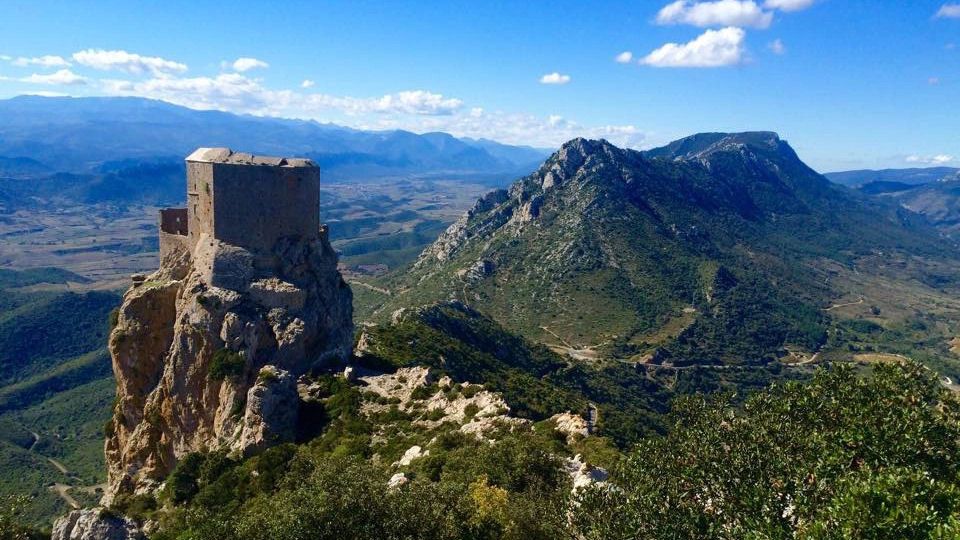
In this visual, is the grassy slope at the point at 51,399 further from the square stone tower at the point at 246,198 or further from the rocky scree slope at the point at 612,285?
the square stone tower at the point at 246,198

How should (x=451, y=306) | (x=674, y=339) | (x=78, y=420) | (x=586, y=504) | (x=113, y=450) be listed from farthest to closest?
1. (x=674, y=339)
2. (x=78, y=420)
3. (x=451, y=306)
4. (x=113, y=450)
5. (x=586, y=504)

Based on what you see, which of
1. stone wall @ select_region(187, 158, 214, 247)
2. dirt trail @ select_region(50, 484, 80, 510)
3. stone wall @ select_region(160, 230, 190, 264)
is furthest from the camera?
dirt trail @ select_region(50, 484, 80, 510)

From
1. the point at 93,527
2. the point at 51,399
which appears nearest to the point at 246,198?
the point at 93,527

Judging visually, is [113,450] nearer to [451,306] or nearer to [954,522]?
[954,522]

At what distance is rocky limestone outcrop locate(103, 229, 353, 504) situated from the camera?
44.4 meters

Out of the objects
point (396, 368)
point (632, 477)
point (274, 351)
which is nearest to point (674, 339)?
point (396, 368)

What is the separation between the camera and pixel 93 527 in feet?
94.0

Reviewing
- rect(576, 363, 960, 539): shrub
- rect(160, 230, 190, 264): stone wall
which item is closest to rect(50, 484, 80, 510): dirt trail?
rect(160, 230, 190, 264): stone wall

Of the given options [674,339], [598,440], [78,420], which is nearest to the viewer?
[598,440]

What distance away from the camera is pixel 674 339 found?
14288 cm

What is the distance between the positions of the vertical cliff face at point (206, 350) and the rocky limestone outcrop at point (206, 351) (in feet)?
0.24

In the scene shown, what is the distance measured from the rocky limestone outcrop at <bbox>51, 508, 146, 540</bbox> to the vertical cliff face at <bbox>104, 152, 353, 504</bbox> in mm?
11434

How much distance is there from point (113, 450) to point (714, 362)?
4817 inches

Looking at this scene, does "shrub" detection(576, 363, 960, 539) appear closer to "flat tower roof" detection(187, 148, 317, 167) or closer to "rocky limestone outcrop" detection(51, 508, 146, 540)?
"rocky limestone outcrop" detection(51, 508, 146, 540)
